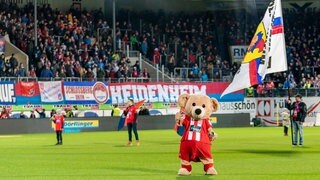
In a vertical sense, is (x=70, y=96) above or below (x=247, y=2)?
below

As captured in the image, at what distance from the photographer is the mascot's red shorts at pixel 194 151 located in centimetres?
1839

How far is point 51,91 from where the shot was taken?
A: 54.3 metres

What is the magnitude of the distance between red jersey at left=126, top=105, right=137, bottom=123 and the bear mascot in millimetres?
16796

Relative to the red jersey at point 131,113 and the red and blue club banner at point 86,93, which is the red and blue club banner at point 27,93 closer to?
the red and blue club banner at point 86,93

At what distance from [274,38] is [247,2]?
44.4 m

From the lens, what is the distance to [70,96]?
55.1 m

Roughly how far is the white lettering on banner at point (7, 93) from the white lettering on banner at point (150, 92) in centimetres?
722

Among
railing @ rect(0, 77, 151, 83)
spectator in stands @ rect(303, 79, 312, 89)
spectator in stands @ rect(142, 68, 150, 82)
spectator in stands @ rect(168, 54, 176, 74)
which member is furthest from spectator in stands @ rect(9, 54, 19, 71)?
spectator in stands @ rect(303, 79, 312, 89)

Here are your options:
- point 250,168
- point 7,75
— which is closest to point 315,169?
point 250,168

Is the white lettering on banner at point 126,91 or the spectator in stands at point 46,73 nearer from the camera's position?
the spectator in stands at point 46,73

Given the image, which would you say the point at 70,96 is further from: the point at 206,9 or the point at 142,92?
the point at 206,9

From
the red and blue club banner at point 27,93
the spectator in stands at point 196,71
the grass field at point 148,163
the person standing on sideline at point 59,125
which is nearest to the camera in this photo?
the grass field at point 148,163

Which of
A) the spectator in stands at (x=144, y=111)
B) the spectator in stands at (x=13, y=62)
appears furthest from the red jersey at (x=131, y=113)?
the spectator in stands at (x=144, y=111)

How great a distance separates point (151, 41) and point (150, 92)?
9850 mm
